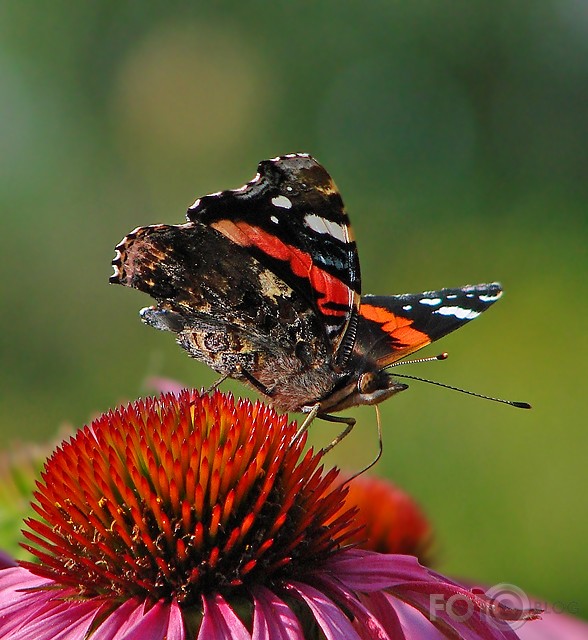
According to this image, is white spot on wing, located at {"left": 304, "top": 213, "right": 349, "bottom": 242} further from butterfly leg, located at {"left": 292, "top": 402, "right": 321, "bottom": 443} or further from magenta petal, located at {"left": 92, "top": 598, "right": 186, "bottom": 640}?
magenta petal, located at {"left": 92, "top": 598, "right": 186, "bottom": 640}

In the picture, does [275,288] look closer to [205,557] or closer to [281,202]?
[281,202]

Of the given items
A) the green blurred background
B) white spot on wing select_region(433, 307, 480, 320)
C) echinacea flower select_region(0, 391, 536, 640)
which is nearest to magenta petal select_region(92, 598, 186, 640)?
echinacea flower select_region(0, 391, 536, 640)

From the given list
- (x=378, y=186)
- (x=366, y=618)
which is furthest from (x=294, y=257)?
(x=378, y=186)

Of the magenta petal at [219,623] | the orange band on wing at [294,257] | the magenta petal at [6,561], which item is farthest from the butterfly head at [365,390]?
the magenta petal at [6,561]

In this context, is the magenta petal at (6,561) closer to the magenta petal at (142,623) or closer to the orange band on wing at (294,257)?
the magenta petal at (142,623)

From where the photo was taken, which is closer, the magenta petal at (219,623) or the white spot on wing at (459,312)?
the magenta petal at (219,623)

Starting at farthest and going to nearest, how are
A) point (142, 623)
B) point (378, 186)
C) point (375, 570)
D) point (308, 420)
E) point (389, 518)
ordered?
point (378, 186)
point (389, 518)
point (308, 420)
point (375, 570)
point (142, 623)

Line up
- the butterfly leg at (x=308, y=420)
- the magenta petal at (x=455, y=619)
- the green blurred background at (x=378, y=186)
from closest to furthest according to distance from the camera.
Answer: the magenta petal at (x=455, y=619) → the butterfly leg at (x=308, y=420) → the green blurred background at (x=378, y=186)

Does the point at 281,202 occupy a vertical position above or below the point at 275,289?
above
